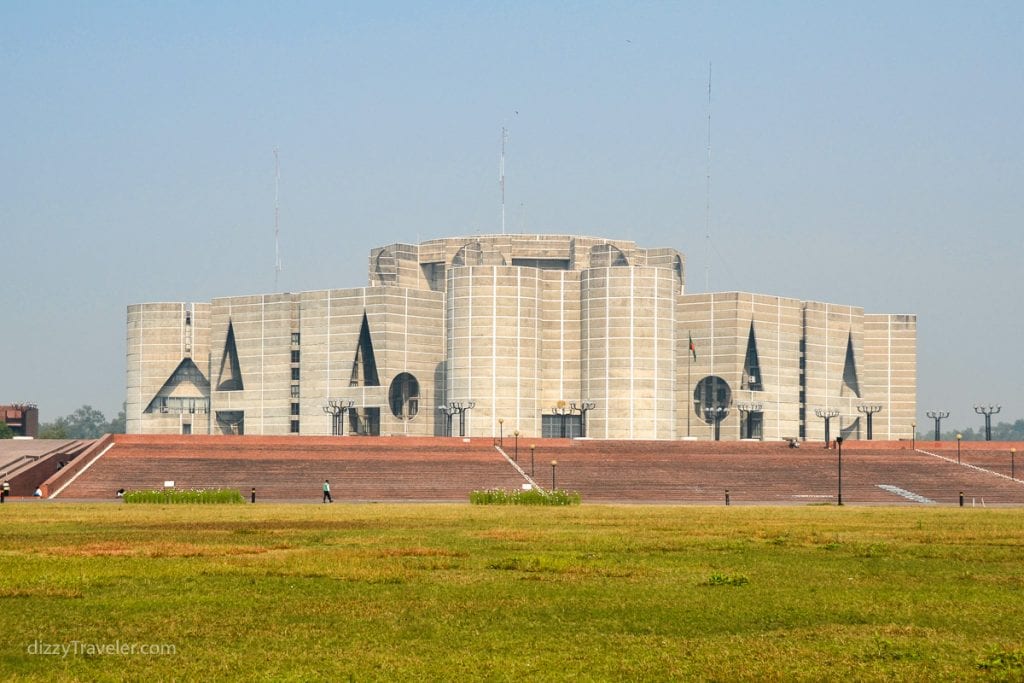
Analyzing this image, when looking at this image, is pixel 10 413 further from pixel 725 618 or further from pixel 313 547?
pixel 725 618

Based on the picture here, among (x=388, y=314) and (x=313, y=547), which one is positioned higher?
(x=388, y=314)

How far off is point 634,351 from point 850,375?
119 ft

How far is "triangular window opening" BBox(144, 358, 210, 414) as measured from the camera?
158750 millimetres

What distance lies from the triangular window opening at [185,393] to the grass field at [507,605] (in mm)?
123804

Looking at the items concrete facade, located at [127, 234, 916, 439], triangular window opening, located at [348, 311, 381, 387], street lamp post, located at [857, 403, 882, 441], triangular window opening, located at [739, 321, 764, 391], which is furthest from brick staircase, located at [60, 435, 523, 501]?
street lamp post, located at [857, 403, 882, 441]

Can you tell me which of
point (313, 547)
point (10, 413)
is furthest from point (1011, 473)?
point (10, 413)

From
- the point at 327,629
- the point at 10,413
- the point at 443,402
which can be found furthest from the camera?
the point at 10,413

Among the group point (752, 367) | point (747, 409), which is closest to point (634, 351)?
point (747, 409)

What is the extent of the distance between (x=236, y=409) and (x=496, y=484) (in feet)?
247

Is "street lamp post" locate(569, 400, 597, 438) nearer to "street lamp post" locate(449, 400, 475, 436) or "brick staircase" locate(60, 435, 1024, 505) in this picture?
"street lamp post" locate(449, 400, 475, 436)

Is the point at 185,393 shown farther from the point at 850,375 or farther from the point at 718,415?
the point at 850,375

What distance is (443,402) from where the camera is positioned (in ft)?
484

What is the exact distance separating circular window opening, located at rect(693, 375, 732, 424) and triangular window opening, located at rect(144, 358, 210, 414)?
55957 millimetres

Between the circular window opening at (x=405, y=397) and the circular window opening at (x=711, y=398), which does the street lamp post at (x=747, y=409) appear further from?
the circular window opening at (x=405, y=397)
